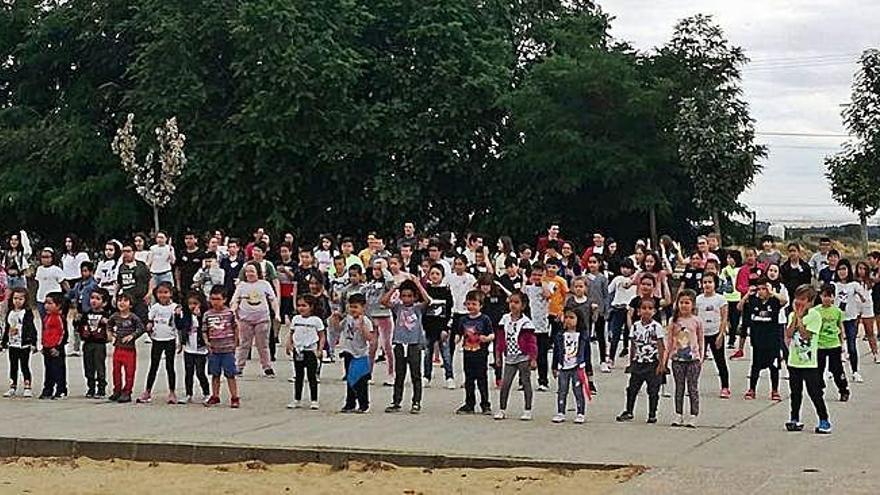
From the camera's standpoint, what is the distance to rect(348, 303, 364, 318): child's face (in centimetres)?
1586

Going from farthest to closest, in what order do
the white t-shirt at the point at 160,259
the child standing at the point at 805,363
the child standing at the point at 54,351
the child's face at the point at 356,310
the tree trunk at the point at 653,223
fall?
1. the tree trunk at the point at 653,223
2. the white t-shirt at the point at 160,259
3. the child standing at the point at 54,351
4. the child's face at the point at 356,310
5. the child standing at the point at 805,363

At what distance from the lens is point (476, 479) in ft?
40.4

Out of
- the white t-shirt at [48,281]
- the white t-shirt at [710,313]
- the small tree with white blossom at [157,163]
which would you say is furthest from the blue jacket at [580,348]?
the small tree with white blossom at [157,163]

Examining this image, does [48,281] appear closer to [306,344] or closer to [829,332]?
[306,344]

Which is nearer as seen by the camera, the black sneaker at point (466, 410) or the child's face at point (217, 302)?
the black sneaker at point (466, 410)

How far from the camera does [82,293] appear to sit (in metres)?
20.4

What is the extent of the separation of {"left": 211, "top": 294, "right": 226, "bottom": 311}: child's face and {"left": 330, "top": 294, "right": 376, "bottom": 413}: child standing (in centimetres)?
146

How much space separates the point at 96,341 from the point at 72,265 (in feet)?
20.9

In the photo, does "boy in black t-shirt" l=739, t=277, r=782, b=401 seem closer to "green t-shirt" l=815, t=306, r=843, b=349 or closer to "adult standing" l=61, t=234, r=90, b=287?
"green t-shirt" l=815, t=306, r=843, b=349

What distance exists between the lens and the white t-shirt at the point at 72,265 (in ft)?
75.3

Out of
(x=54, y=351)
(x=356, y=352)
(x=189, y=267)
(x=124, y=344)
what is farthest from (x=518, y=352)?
(x=189, y=267)

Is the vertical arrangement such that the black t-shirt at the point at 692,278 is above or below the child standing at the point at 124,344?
above

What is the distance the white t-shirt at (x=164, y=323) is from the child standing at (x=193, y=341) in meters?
0.09

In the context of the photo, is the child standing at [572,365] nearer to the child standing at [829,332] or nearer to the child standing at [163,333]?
the child standing at [829,332]
